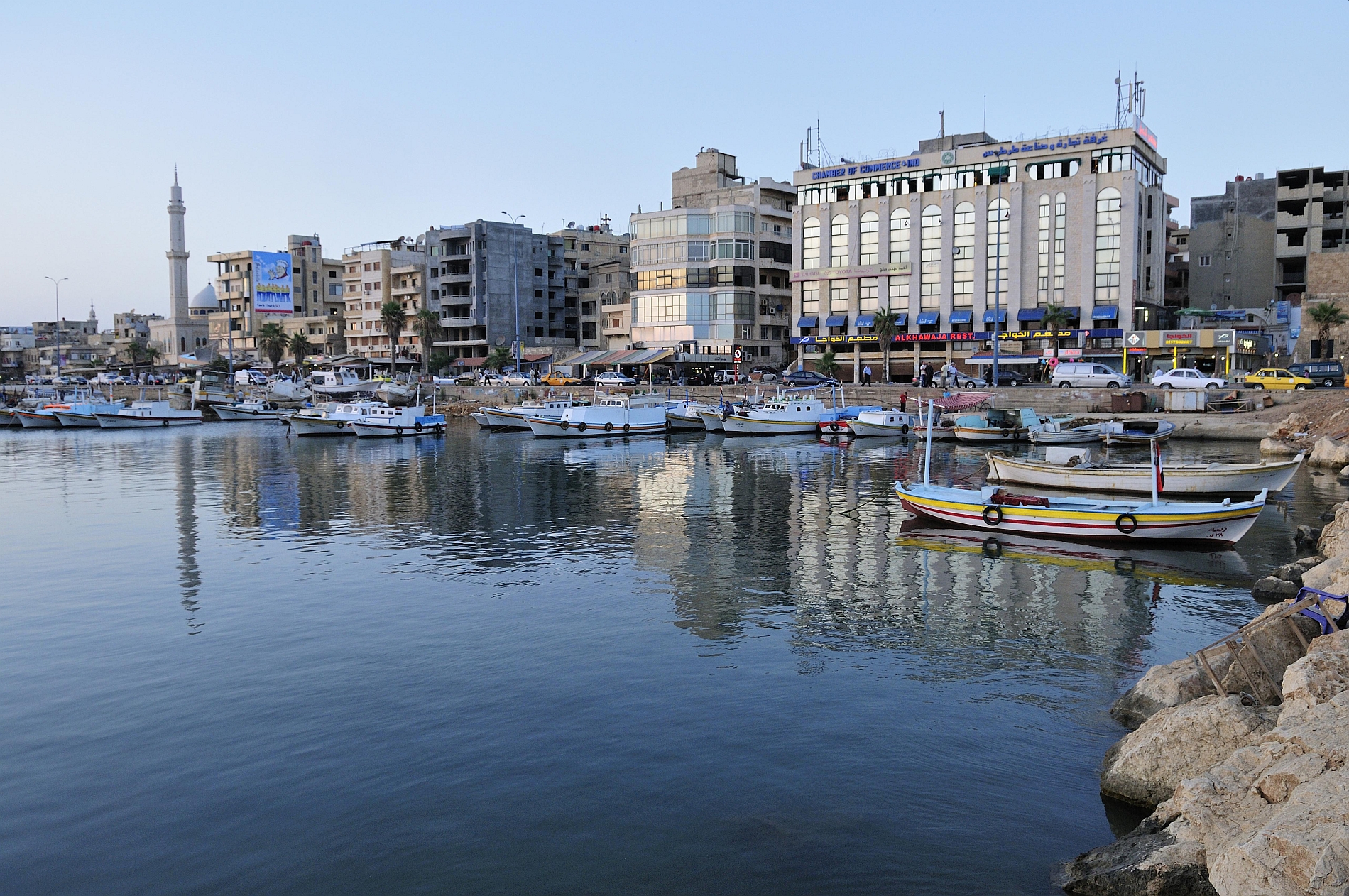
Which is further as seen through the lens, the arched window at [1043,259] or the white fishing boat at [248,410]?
the white fishing boat at [248,410]

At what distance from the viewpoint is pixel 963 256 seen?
3546 inches

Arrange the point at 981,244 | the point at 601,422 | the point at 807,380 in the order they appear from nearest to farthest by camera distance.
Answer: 1. the point at 601,422
2. the point at 807,380
3. the point at 981,244

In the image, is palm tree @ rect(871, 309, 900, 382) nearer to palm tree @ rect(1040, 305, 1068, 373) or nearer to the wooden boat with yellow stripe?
palm tree @ rect(1040, 305, 1068, 373)

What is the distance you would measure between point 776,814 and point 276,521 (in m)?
27.7

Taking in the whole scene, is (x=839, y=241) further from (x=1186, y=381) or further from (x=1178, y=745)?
(x=1178, y=745)

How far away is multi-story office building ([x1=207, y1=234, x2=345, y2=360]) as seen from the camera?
144625mm

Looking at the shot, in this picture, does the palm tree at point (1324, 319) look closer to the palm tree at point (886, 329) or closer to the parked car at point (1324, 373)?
the parked car at point (1324, 373)

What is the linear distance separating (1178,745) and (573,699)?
8536 millimetres

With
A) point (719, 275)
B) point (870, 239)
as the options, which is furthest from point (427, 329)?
point (870, 239)

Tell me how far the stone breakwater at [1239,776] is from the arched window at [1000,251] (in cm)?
7816

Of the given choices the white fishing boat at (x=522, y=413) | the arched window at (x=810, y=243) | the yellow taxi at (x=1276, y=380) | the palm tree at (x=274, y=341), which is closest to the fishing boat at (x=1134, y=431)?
the yellow taxi at (x=1276, y=380)

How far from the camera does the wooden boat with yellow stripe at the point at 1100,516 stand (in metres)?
25.9

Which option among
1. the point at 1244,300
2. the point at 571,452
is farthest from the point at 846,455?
the point at 1244,300

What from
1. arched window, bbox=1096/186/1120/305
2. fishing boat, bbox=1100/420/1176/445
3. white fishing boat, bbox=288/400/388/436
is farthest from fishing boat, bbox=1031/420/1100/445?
white fishing boat, bbox=288/400/388/436
